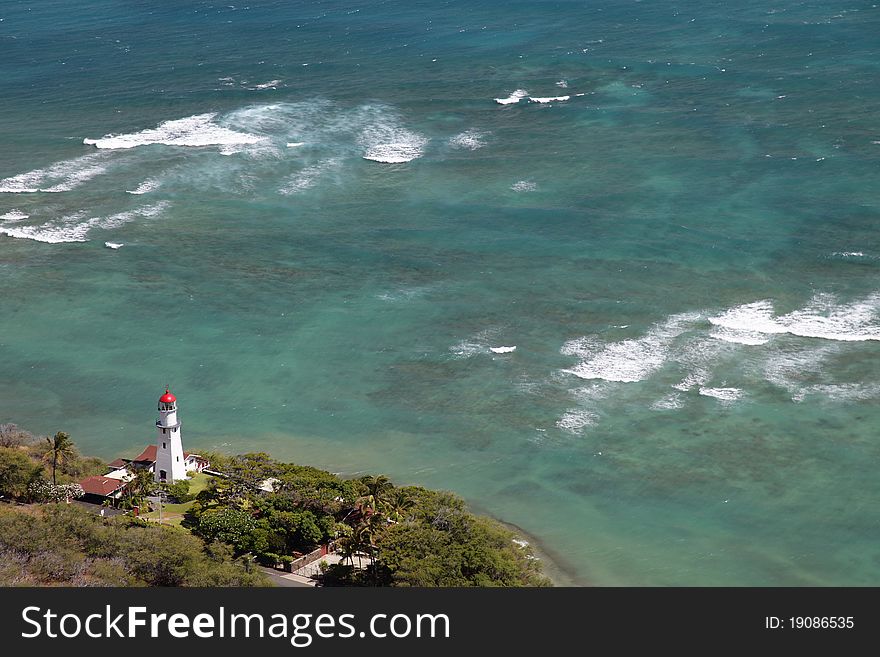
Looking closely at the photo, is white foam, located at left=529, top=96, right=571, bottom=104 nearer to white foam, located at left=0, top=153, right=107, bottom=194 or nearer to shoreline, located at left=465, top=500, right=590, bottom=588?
white foam, located at left=0, top=153, right=107, bottom=194

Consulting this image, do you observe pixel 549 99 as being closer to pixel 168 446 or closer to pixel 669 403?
pixel 669 403

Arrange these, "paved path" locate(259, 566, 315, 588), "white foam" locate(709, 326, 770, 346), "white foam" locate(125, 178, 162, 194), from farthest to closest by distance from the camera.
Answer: "white foam" locate(125, 178, 162, 194) → "white foam" locate(709, 326, 770, 346) → "paved path" locate(259, 566, 315, 588)

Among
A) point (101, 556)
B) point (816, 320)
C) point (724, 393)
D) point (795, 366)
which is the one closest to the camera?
point (101, 556)

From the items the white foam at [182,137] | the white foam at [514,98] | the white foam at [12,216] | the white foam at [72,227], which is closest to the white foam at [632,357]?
the white foam at [72,227]

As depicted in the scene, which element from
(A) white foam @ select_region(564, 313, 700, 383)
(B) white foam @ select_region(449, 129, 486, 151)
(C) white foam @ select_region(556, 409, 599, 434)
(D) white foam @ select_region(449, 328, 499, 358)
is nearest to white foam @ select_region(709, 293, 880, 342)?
(A) white foam @ select_region(564, 313, 700, 383)

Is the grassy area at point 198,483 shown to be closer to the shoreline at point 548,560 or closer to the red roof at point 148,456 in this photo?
the red roof at point 148,456

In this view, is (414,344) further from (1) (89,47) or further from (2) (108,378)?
(1) (89,47)

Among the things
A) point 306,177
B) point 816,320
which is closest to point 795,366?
point 816,320
